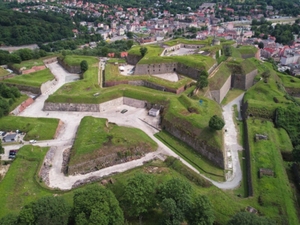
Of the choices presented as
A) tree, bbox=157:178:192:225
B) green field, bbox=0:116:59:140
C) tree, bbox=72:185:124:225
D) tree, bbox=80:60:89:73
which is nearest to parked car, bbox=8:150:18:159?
green field, bbox=0:116:59:140

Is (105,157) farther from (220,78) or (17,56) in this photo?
(17,56)

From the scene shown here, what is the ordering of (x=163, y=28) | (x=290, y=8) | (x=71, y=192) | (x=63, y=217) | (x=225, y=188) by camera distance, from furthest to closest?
(x=290, y=8) < (x=163, y=28) < (x=225, y=188) < (x=71, y=192) < (x=63, y=217)

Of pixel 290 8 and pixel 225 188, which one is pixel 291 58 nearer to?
pixel 225 188

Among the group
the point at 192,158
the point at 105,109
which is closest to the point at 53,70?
the point at 105,109

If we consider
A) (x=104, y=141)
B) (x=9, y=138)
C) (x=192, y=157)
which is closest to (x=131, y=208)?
(x=104, y=141)

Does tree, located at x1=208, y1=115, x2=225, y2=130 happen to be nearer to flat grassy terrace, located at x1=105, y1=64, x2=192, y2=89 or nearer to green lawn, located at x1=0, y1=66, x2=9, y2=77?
flat grassy terrace, located at x1=105, y1=64, x2=192, y2=89

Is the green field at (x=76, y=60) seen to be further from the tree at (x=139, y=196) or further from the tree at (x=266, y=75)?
the tree at (x=139, y=196)
